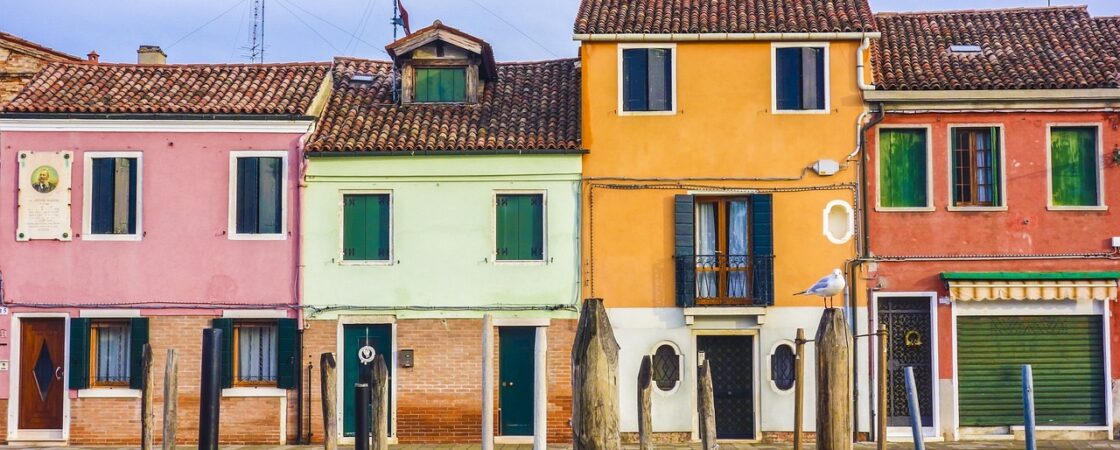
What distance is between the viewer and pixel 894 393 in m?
20.5

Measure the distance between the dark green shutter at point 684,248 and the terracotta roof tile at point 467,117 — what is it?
196cm

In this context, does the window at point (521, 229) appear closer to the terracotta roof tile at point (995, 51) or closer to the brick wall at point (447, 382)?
the brick wall at point (447, 382)

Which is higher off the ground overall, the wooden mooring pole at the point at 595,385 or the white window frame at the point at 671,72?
the white window frame at the point at 671,72

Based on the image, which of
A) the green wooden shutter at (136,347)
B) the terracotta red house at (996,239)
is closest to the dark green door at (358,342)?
the green wooden shutter at (136,347)

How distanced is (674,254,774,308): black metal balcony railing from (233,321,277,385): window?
267 inches

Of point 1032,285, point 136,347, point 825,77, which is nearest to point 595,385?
point 825,77

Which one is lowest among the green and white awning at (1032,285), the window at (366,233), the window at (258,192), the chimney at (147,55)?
the green and white awning at (1032,285)

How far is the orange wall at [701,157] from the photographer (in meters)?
20.6

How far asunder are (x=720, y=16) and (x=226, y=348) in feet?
32.3

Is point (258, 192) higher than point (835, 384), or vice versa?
point (258, 192)

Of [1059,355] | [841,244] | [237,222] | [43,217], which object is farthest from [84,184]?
[1059,355]

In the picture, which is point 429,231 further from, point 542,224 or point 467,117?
point 467,117

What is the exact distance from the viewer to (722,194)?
20.7 metres

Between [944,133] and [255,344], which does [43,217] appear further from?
[944,133]
